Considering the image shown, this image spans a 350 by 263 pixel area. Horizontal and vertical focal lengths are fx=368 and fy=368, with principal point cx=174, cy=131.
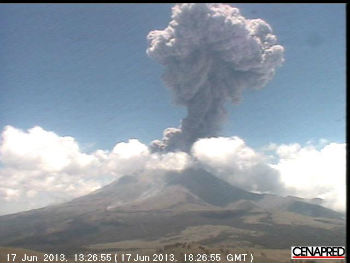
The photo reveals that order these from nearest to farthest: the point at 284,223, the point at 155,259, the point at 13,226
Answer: the point at 155,259 → the point at 284,223 → the point at 13,226

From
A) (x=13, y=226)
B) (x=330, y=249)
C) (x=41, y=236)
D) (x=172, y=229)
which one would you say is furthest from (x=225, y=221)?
(x=330, y=249)

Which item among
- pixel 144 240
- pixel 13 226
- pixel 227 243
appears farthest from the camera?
pixel 13 226

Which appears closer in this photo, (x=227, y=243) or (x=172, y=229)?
(x=227, y=243)

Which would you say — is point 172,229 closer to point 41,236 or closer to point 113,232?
point 113,232

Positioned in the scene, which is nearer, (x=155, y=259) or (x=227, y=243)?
(x=155, y=259)

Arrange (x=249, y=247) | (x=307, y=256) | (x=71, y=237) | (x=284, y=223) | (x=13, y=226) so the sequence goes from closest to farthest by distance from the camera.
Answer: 1. (x=307, y=256)
2. (x=249, y=247)
3. (x=71, y=237)
4. (x=284, y=223)
5. (x=13, y=226)

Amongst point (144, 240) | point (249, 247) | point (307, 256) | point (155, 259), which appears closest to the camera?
point (307, 256)

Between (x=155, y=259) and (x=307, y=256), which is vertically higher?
(x=307, y=256)

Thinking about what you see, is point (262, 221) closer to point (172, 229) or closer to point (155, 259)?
point (172, 229)

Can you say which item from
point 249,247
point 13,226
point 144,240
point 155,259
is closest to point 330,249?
point 155,259
